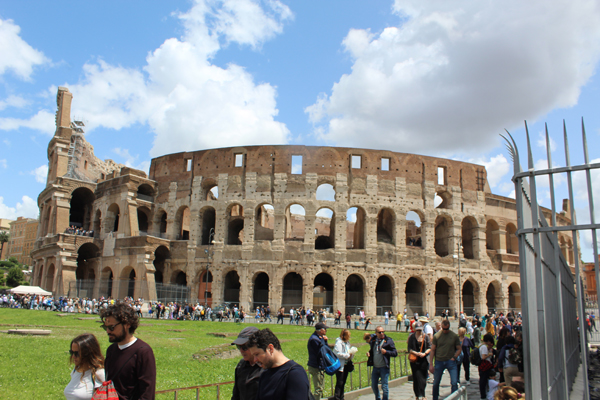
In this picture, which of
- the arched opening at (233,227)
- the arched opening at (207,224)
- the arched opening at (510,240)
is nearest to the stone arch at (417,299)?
the arched opening at (510,240)

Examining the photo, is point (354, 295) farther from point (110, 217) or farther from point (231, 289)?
point (110, 217)

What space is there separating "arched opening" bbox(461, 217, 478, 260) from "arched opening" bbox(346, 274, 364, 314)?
9.25 m

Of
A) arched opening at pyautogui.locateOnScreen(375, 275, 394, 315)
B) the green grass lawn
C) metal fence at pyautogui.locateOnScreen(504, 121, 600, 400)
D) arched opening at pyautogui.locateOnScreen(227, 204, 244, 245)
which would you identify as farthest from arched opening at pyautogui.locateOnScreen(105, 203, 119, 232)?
metal fence at pyautogui.locateOnScreen(504, 121, 600, 400)

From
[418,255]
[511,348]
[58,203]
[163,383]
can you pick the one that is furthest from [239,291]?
[511,348]

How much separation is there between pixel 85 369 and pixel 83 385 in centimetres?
12

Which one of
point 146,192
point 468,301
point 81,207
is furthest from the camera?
point 81,207

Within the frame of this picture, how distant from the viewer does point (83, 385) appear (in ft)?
11.9

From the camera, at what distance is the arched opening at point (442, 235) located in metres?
36.6

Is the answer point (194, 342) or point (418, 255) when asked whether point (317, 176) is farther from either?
point (194, 342)

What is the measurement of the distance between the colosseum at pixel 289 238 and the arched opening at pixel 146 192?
4.2 inches

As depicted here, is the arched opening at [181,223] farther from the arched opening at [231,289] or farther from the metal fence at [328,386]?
the metal fence at [328,386]

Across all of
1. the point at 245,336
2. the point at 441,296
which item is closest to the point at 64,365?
the point at 245,336

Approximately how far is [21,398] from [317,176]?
28.4m

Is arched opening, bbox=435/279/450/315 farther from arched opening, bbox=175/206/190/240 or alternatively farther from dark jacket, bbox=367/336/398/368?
dark jacket, bbox=367/336/398/368
